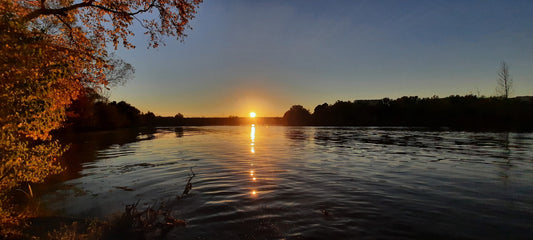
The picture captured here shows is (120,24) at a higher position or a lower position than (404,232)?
higher

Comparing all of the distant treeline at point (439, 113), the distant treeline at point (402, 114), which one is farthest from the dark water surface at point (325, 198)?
the distant treeline at point (439, 113)

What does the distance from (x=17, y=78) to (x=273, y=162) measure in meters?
18.1

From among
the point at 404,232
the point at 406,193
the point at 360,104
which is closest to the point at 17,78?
the point at 404,232

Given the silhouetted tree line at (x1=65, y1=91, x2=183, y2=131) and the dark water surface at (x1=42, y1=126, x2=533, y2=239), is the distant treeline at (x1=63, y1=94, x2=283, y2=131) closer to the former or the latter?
the silhouetted tree line at (x1=65, y1=91, x2=183, y2=131)

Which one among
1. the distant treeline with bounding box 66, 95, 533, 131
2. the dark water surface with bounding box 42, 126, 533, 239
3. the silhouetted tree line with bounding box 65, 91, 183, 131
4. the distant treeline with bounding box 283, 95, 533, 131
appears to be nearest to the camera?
the dark water surface with bounding box 42, 126, 533, 239

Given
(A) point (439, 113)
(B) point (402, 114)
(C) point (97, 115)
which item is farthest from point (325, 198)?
(B) point (402, 114)

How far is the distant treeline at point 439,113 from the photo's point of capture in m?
93.3

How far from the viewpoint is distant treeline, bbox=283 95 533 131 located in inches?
3673

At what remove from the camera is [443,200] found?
1125 centimetres

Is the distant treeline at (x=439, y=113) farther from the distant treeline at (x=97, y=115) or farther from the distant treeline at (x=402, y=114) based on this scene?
the distant treeline at (x=97, y=115)

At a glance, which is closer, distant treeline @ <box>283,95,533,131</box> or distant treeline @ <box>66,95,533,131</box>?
distant treeline @ <box>66,95,533,131</box>

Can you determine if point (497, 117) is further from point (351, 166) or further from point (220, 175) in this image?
point (220, 175)

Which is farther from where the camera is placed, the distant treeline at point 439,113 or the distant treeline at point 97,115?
the distant treeline at point 439,113

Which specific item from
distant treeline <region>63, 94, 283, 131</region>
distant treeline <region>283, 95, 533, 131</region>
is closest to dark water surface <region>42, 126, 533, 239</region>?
distant treeline <region>63, 94, 283, 131</region>
